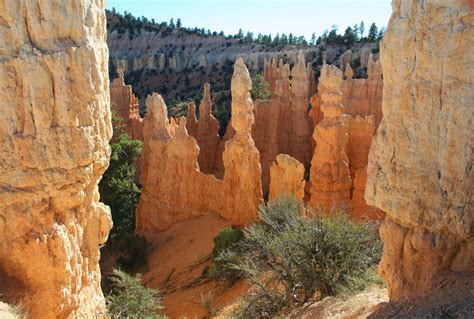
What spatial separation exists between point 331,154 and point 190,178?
15.4ft

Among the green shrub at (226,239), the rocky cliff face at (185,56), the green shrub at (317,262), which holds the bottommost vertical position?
the green shrub at (226,239)

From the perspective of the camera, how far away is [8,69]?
6.59 metres

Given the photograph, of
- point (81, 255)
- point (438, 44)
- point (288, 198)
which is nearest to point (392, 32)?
point (438, 44)

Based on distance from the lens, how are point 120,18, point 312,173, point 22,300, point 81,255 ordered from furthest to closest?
1. point 120,18
2. point 312,173
3. point 81,255
4. point 22,300

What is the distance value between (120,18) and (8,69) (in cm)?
6545

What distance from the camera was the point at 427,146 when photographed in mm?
6148

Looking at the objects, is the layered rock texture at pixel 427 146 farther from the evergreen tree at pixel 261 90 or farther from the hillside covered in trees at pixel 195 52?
the hillside covered in trees at pixel 195 52

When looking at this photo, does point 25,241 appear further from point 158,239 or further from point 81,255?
point 158,239

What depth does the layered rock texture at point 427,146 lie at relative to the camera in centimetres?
584

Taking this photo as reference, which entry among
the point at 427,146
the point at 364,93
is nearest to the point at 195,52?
the point at 364,93

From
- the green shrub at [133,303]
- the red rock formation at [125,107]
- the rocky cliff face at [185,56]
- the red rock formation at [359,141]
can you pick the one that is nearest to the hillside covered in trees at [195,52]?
the rocky cliff face at [185,56]

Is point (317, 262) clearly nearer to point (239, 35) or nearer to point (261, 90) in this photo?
point (261, 90)

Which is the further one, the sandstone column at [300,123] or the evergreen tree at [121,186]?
the sandstone column at [300,123]

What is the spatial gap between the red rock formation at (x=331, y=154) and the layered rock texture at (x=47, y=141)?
9.23 meters
